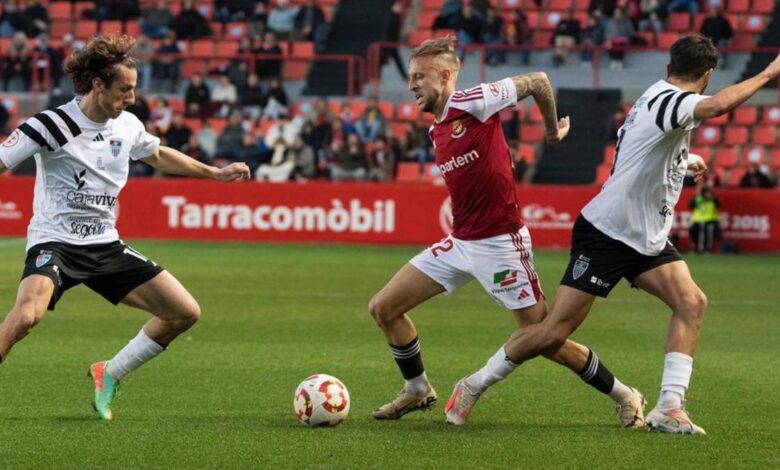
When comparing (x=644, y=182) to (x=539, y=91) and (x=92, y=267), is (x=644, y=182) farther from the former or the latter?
(x=92, y=267)

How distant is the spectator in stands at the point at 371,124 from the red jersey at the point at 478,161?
20.1 meters

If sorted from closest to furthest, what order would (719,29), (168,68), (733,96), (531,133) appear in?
(733,96), (531,133), (719,29), (168,68)

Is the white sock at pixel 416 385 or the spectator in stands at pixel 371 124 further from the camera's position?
the spectator in stands at pixel 371 124

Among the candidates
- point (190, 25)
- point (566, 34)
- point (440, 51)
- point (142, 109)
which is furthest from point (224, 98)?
point (440, 51)

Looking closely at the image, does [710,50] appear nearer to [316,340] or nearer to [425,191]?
[316,340]

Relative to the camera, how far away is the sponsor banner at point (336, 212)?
25594mm

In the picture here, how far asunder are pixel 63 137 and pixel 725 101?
3694mm

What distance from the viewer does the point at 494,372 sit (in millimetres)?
8352

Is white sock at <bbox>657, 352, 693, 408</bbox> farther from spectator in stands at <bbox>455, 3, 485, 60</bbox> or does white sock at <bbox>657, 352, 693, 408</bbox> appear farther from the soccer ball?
spectator in stands at <bbox>455, 3, 485, 60</bbox>

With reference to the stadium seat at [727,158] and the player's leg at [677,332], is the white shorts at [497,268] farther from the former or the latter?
the stadium seat at [727,158]

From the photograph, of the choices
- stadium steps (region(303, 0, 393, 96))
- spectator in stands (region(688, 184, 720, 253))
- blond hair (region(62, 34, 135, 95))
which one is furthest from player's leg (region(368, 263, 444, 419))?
stadium steps (region(303, 0, 393, 96))

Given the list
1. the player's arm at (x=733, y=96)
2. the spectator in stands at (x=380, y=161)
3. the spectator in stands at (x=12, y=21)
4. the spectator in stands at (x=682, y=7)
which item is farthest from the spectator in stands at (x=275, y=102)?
the player's arm at (x=733, y=96)

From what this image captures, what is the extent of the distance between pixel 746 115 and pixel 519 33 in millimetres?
5272

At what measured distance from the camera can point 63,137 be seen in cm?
803
